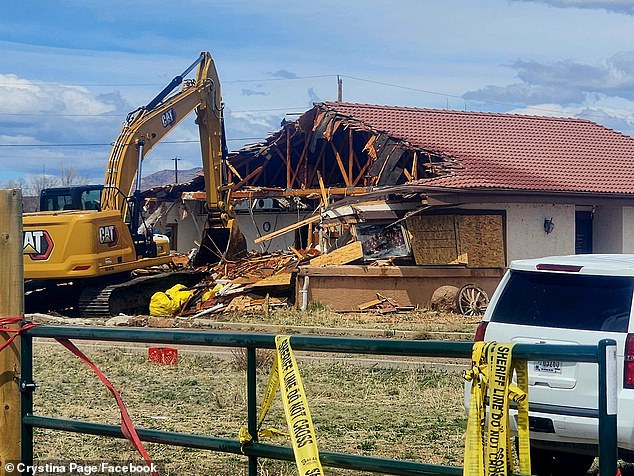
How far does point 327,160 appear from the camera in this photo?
33531 millimetres

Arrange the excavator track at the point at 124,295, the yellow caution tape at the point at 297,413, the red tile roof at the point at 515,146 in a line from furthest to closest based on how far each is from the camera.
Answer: the red tile roof at the point at 515,146 → the excavator track at the point at 124,295 → the yellow caution tape at the point at 297,413

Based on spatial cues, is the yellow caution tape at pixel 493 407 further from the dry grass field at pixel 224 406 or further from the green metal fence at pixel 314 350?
the dry grass field at pixel 224 406

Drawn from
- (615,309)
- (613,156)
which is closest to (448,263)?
(613,156)

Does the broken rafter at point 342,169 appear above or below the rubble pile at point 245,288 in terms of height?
above

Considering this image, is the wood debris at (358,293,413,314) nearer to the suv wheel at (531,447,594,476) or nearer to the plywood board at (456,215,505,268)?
the plywood board at (456,215,505,268)

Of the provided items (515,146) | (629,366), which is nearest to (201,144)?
(515,146)

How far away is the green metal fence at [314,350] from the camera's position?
3613 millimetres

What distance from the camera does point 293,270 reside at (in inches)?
971

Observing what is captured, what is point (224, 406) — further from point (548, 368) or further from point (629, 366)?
point (629, 366)

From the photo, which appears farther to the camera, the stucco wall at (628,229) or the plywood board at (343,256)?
the stucco wall at (628,229)

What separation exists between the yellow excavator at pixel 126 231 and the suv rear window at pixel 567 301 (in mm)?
16214

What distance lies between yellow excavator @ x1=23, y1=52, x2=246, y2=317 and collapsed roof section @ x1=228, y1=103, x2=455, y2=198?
4.97 m

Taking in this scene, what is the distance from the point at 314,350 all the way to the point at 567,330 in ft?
10.8

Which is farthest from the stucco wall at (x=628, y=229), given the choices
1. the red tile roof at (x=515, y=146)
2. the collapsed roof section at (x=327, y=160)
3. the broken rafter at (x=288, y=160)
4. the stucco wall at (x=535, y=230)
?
the broken rafter at (x=288, y=160)
